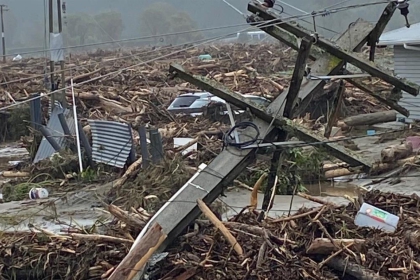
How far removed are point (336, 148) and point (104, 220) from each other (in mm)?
3206

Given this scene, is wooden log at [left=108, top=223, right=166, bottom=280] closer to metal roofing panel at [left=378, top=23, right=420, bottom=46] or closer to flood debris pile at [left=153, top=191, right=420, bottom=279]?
flood debris pile at [left=153, top=191, right=420, bottom=279]

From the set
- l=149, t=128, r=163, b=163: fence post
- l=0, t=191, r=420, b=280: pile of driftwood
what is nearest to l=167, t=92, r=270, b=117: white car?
l=149, t=128, r=163, b=163: fence post

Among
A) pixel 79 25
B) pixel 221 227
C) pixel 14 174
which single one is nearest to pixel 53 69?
pixel 14 174

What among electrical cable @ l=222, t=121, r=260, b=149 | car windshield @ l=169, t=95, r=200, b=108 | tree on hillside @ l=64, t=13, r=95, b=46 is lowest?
tree on hillside @ l=64, t=13, r=95, b=46

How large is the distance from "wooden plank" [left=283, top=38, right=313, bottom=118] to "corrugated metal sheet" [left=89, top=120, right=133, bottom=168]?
16.7ft

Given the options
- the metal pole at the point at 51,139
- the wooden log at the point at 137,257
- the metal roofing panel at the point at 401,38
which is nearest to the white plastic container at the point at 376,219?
the wooden log at the point at 137,257

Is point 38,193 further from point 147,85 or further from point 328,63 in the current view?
point 147,85

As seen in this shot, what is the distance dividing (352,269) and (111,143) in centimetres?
652

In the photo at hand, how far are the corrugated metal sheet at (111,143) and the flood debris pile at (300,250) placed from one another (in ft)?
15.3

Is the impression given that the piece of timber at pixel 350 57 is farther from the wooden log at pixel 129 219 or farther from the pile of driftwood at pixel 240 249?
the wooden log at pixel 129 219

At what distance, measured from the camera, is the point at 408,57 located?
58.6ft

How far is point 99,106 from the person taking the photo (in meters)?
22.1

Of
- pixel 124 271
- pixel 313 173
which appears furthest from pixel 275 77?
pixel 124 271

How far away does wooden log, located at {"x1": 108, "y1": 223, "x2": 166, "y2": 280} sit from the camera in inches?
296
